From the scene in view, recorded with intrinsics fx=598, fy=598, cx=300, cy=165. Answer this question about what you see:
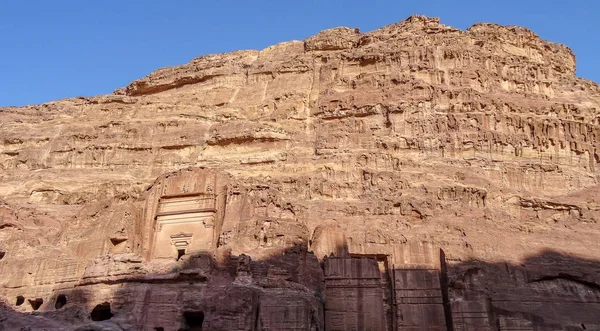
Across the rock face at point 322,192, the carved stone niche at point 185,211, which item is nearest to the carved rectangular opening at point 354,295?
the rock face at point 322,192

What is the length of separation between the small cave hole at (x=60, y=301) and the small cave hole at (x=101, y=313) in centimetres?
191

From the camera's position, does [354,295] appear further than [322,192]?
No

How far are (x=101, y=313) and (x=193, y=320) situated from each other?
395 cm

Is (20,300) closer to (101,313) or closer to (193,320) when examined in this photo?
(101,313)

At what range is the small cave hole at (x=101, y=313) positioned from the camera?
23844 millimetres

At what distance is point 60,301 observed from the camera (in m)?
25.2

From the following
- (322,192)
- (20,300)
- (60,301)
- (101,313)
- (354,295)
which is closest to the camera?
(101,313)

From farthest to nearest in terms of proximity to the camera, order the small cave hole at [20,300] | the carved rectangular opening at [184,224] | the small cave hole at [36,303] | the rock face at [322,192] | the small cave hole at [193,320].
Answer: the carved rectangular opening at [184,224]
the small cave hole at [20,300]
the small cave hole at [36,303]
the rock face at [322,192]
the small cave hole at [193,320]

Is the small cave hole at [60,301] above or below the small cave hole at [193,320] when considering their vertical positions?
above

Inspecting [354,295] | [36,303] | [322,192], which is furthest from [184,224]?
[354,295]

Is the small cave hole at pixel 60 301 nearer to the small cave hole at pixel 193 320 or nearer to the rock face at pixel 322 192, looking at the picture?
the rock face at pixel 322 192

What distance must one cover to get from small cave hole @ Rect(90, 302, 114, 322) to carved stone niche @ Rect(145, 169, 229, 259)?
14.3 ft

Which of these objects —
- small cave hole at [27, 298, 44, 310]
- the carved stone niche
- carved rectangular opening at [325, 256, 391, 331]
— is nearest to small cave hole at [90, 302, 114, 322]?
small cave hole at [27, 298, 44, 310]

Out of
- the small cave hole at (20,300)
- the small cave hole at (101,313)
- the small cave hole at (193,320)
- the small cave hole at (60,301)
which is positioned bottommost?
the small cave hole at (193,320)
